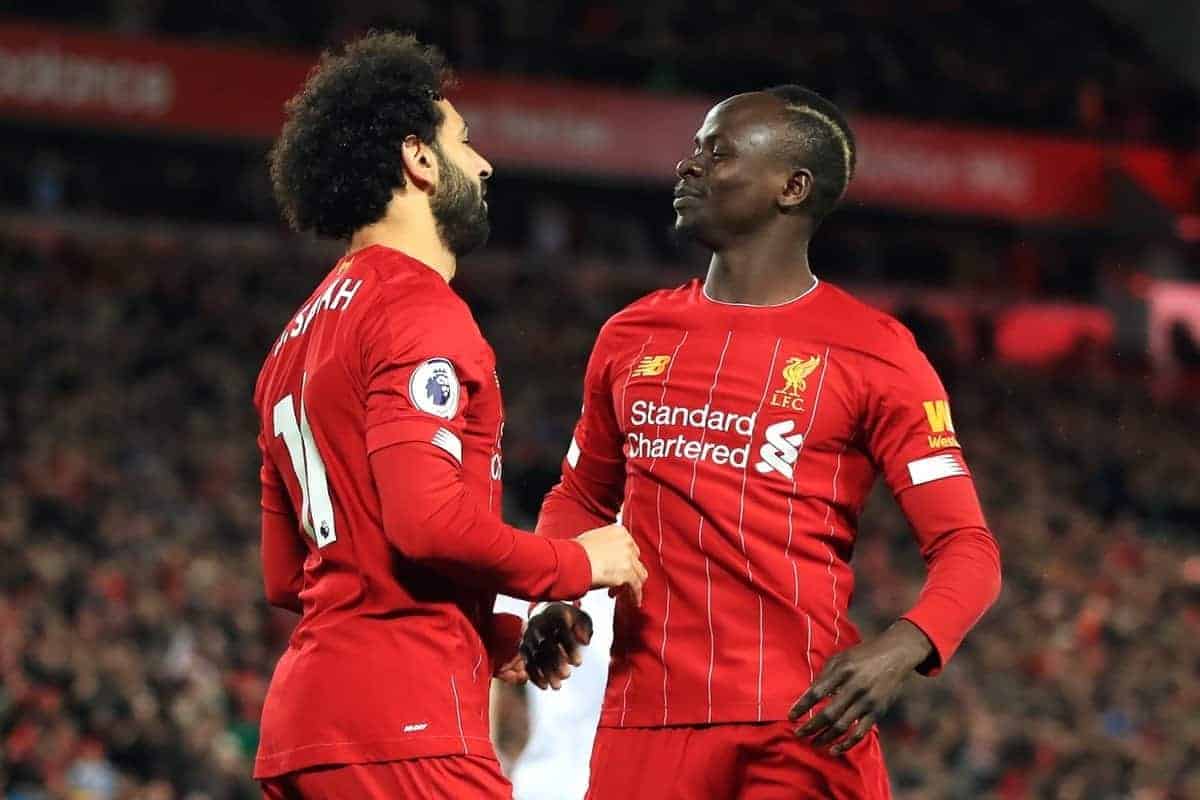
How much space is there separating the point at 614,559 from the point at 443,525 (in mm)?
389

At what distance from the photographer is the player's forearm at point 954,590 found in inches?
116

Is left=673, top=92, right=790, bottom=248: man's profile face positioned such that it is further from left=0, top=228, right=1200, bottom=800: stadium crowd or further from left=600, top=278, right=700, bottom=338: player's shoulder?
left=0, top=228, right=1200, bottom=800: stadium crowd

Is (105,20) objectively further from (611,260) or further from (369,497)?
(369,497)

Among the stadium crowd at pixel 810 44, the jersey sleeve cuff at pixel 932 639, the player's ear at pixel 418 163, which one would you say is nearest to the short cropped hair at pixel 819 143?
the player's ear at pixel 418 163

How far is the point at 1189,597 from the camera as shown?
54.0 ft

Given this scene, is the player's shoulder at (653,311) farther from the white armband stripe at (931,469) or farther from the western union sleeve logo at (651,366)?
the white armband stripe at (931,469)

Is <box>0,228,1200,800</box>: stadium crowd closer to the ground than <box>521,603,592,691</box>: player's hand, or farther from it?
closer to the ground

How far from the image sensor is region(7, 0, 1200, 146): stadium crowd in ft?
58.8

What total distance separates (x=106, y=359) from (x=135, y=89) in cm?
521

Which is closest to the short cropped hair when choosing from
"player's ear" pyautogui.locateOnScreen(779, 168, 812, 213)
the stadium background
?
"player's ear" pyautogui.locateOnScreen(779, 168, 812, 213)

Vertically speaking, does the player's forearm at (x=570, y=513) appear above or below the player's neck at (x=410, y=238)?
below

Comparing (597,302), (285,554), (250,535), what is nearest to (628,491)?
(285,554)

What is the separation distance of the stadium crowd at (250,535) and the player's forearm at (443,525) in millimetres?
5251

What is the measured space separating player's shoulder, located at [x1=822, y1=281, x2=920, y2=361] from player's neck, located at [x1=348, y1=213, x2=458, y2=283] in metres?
0.68
